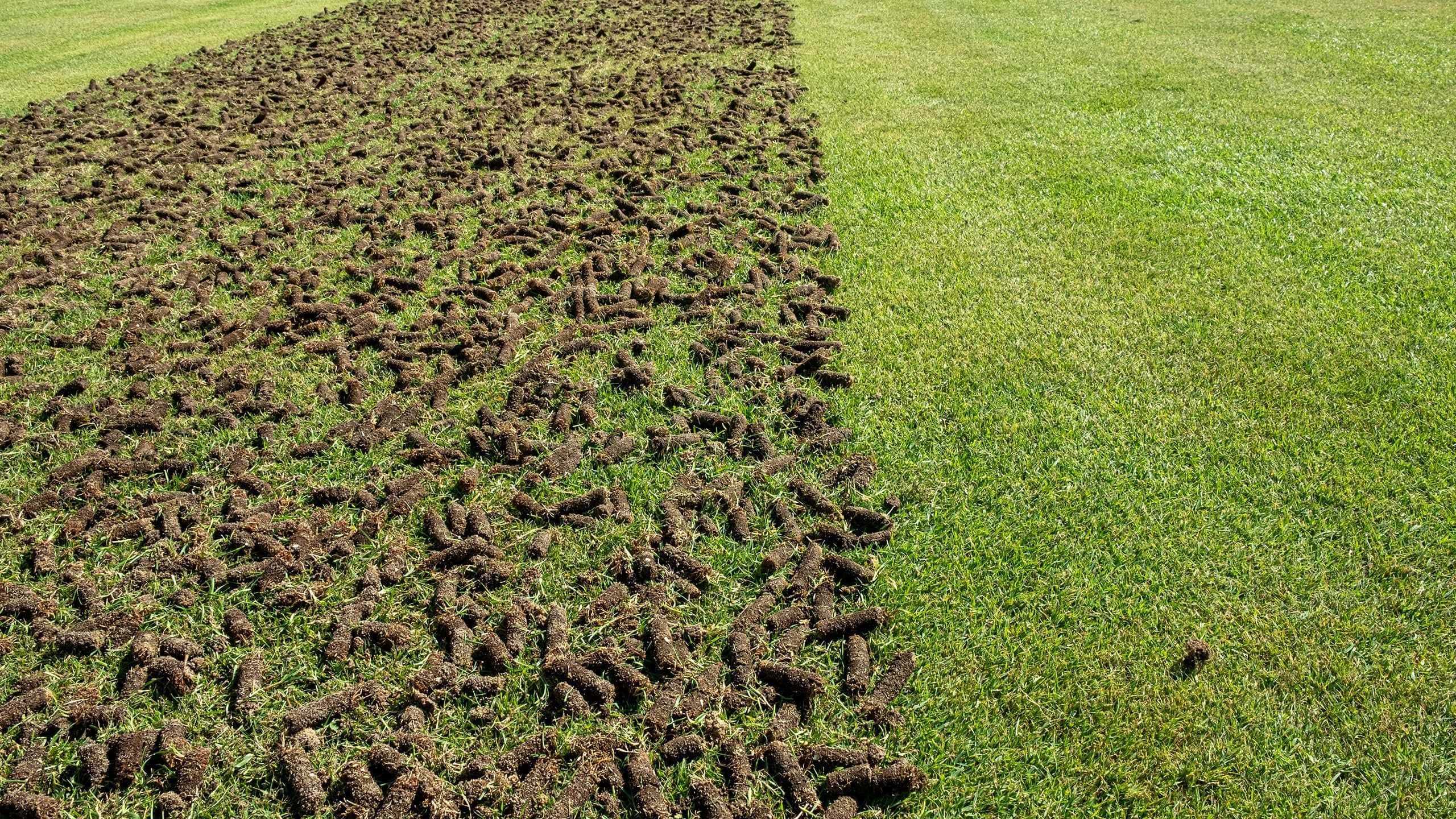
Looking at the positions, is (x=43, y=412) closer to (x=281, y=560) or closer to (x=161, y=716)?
(x=281, y=560)

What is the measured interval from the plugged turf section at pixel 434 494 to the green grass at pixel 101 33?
462 centimetres

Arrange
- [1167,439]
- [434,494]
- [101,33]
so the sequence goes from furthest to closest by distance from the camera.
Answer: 1. [101,33]
2. [1167,439]
3. [434,494]

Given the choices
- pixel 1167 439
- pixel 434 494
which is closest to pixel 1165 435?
pixel 1167 439

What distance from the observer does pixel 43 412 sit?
15.8 feet

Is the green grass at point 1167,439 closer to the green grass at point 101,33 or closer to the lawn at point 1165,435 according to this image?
the lawn at point 1165,435

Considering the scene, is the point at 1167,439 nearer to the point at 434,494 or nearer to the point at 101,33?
the point at 434,494

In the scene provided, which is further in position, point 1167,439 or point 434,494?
point 1167,439

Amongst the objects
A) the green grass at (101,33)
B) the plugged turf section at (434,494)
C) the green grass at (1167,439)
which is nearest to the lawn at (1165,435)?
the green grass at (1167,439)

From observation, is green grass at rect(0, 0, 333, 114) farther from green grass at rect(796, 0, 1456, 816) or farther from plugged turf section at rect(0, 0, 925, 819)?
green grass at rect(796, 0, 1456, 816)

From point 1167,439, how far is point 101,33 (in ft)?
57.6

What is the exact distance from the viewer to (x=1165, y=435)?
4.44 metres

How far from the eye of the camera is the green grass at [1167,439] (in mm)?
3006

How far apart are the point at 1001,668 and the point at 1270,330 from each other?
331cm

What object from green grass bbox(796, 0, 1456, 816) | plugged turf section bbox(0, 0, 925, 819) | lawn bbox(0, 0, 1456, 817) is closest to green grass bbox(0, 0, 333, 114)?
plugged turf section bbox(0, 0, 925, 819)
